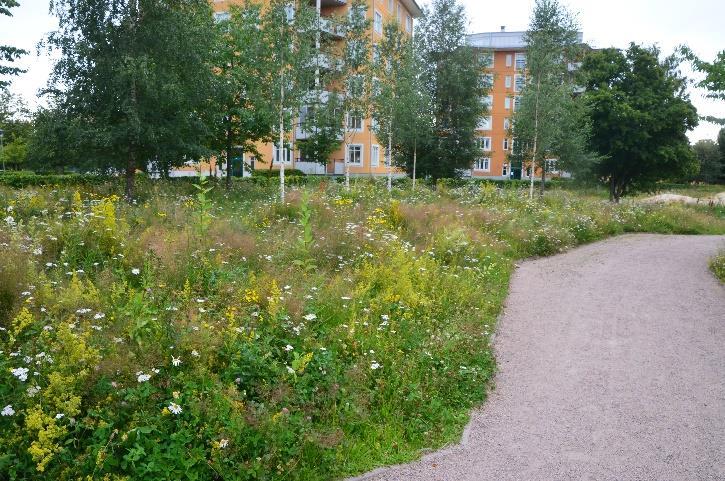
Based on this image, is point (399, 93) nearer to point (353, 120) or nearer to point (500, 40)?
point (353, 120)

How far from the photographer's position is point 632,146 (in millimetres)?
34469

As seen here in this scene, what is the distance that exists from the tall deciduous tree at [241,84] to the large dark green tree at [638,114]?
20175mm

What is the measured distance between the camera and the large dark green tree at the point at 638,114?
112ft

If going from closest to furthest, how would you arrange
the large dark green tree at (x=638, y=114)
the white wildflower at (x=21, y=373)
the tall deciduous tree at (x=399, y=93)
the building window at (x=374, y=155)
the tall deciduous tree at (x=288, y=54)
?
the white wildflower at (x=21, y=373) < the tall deciduous tree at (x=288, y=54) < the tall deciduous tree at (x=399, y=93) < the large dark green tree at (x=638, y=114) < the building window at (x=374, y=155)

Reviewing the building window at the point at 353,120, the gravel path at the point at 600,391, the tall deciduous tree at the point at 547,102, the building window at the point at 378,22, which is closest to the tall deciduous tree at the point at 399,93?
the building window at the point at 353,120

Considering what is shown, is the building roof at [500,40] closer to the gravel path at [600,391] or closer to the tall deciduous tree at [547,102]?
the tall deciduous tree at [547,102]

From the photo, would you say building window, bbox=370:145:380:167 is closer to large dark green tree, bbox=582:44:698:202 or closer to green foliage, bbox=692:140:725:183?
large dark green tree, bbox=582:44:698:202

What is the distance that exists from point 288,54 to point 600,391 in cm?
1644

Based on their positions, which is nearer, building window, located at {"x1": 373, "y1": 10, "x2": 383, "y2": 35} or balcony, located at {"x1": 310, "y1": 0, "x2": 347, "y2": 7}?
balcony, located at {"x1": 310, "y1": 0, "x2": 347, "y2": 7}

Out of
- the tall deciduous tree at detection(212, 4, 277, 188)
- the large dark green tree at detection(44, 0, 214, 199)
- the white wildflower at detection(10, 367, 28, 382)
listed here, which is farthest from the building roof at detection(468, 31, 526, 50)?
the white wildflower at detection(10, 367, 28, 382)

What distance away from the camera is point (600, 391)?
675 cm

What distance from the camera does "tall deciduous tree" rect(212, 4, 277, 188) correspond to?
791 inches

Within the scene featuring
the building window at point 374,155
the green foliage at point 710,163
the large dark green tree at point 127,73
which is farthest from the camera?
the green foliage at point 710,163

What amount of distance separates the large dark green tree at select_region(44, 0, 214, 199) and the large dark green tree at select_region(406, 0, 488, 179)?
15969mm
